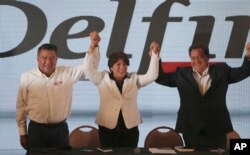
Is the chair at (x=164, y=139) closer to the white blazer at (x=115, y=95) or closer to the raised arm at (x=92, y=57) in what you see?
the white blazer at (x=115, y=95)

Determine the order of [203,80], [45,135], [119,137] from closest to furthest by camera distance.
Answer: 1. [45,135]
2. [119,137]
3. [203,80]

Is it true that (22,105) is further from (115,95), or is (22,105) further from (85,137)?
(115,95)

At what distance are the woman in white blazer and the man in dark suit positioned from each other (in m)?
0.34

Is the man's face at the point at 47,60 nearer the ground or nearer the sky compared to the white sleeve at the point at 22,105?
nearer the sky

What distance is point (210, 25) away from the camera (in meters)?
3.50

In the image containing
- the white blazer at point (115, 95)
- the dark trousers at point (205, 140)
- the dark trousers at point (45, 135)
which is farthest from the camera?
the dark trousers at point (205, 140)

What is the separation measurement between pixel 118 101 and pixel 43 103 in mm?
604

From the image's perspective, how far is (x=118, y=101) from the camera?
2848 millimetres

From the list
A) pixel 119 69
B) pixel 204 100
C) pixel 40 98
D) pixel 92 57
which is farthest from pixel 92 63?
pixel 204 100

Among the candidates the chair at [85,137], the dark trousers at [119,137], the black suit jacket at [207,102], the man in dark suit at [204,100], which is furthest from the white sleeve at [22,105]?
the man in dark suit at [204,100]

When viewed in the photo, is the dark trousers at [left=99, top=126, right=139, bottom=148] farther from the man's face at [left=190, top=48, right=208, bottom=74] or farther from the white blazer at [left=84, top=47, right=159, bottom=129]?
the man's face at [left=190, top=48, right=208, bottom=74]

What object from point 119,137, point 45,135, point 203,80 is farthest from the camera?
point 203,80

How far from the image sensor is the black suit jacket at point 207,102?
295 centimetres

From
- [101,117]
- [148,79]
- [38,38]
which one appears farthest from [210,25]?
[38,38]
